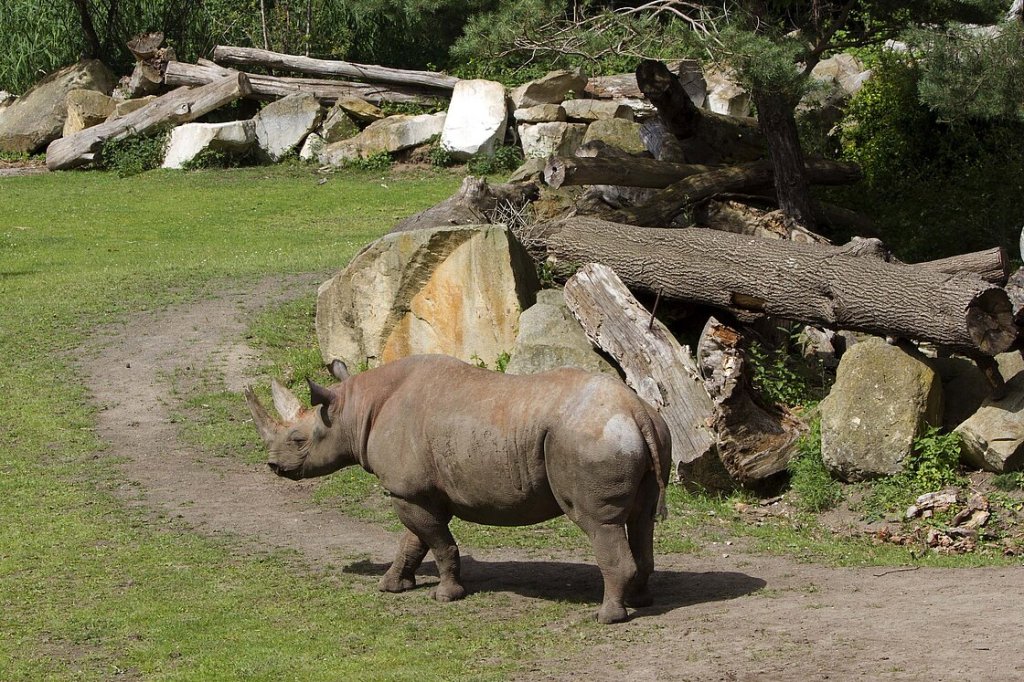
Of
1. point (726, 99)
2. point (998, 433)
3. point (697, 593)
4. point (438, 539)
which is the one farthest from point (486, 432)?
point (726, 99)

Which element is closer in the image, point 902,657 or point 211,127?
point 902,657

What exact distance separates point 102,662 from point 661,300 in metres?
8.09

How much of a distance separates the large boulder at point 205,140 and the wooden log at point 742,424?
735 inches

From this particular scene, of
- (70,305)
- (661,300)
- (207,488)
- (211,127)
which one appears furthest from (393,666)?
(211,127)

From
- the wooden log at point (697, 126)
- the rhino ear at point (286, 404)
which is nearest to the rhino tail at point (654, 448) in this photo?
the rhino ear at point (286, 404)

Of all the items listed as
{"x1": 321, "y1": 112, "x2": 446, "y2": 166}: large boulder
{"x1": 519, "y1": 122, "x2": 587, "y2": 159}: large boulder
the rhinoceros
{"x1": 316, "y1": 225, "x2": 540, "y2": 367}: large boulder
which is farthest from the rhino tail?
{"x1": 321, "y1": 112, "x2": 446, "y2": 166}: large boulder

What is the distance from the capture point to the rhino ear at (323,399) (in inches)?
360

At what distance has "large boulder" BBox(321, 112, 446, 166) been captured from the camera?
28906mm

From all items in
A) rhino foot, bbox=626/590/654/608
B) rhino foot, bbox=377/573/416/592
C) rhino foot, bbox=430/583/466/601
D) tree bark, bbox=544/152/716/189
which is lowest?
rhino foot, bbox=377/573/416/592

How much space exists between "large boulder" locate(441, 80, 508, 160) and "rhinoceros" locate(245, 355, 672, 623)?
1873 cm

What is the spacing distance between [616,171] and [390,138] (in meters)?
11.8

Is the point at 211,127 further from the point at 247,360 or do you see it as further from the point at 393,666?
the point at 393,666

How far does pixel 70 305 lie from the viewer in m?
18.5

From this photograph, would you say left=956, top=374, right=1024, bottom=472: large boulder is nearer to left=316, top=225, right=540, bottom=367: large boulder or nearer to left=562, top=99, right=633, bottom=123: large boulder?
left=316, top=225, right=540, bottom=367: large boulder
